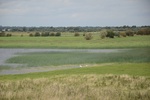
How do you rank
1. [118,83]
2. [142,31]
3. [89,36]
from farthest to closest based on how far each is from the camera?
[142,31], [89,36], [118,83]

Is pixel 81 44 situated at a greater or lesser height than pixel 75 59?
greater

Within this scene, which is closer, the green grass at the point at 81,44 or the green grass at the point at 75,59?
the green grass at the point at 75,59

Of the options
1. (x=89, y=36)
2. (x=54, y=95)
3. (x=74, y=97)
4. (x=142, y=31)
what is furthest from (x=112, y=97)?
(x=142, y=31)

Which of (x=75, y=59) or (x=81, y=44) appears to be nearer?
(x=75, y=59)

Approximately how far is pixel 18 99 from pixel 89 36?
258ft

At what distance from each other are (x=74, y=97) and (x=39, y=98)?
1.51 m

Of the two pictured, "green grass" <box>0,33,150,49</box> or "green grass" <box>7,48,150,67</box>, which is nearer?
"green grass" <box>7,48,150,67</box>

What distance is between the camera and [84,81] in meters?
20.1

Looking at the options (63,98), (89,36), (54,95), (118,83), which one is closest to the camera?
(63,98)

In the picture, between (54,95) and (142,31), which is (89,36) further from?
(54,95)

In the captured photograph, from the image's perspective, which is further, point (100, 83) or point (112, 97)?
point (100, 83)

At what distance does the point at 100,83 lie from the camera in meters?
19.5

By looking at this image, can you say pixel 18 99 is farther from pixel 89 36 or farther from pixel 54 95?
pixel 89 36

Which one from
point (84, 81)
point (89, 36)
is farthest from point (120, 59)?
point (89, 36)
